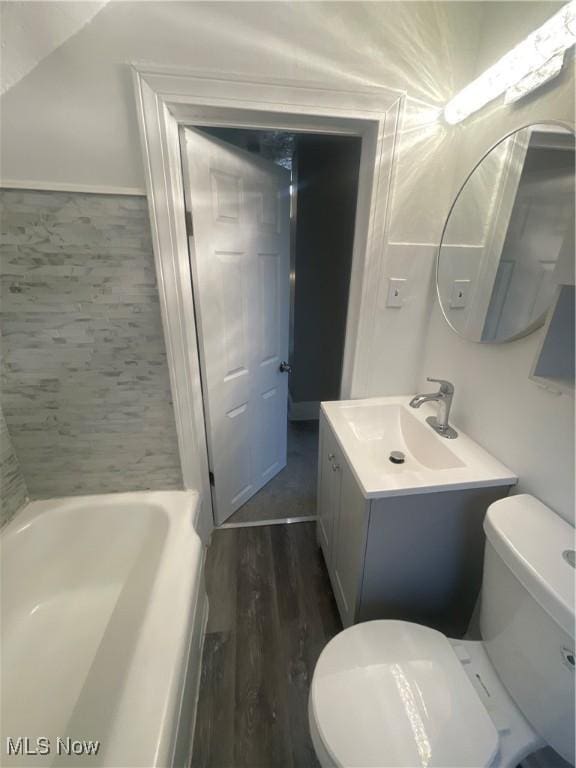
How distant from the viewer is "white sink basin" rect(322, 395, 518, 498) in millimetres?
893

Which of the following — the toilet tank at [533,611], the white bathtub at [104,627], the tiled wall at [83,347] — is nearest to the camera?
the toilet tank at [533,611]

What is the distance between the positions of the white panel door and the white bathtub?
0.42 meters

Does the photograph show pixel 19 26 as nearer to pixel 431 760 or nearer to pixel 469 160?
pixel 469 160

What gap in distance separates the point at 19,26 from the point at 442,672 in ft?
6.78

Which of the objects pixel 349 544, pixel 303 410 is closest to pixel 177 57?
pixel 349 544

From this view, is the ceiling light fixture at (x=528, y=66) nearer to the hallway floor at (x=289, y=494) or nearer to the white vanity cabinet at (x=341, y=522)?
the white vanity cabinet at (x=341, y=522)

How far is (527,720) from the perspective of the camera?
0.71 metres

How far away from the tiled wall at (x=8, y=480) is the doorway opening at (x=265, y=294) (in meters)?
0.77

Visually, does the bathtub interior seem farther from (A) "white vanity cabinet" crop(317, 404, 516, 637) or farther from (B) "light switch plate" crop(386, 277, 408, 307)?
(B) "light switch plate" crop(386, 277, 408, 307)

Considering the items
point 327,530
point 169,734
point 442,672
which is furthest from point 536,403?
point 169,734

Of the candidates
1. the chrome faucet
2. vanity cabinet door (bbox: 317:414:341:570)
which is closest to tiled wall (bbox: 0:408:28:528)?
vanity cabinet door (bbox: 317:414:341:570)

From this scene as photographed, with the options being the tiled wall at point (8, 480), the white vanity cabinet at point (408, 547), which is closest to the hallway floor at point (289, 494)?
the white vanity cabinet at point (408, 547)

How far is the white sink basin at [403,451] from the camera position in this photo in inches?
35.1

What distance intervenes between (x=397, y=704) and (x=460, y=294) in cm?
125
